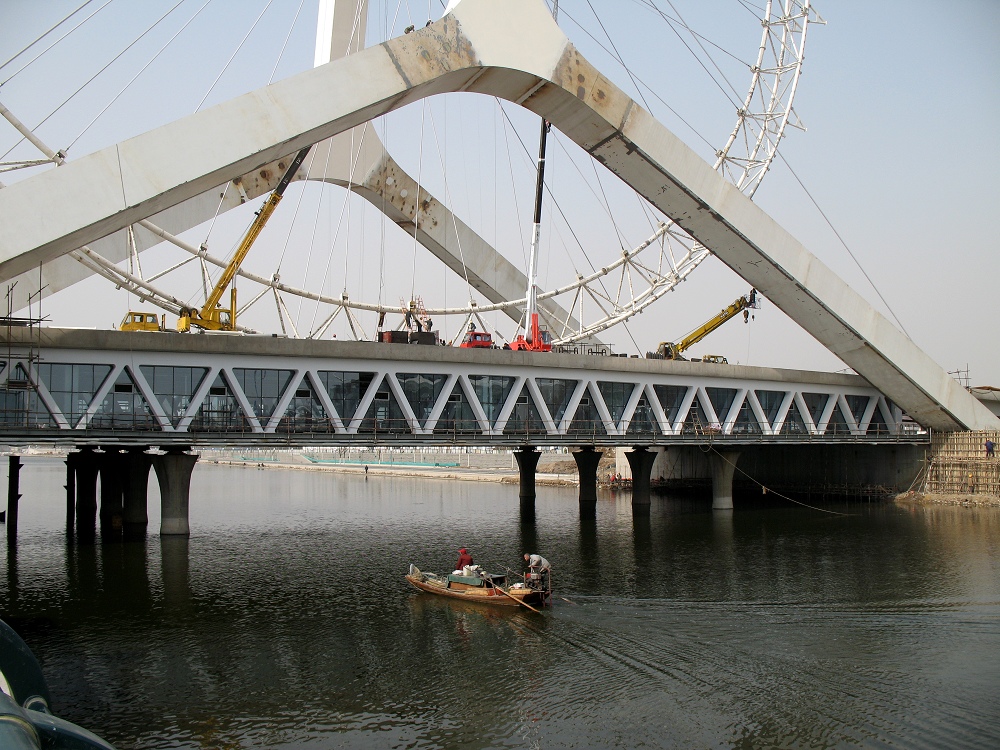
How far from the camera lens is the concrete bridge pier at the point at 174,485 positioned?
35875mm

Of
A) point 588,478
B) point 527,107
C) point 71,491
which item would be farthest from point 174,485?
point 588,478

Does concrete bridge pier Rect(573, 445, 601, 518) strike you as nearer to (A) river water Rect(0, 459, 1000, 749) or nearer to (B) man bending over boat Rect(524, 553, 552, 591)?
(A) river water Rect(0, 459, 1000, 749)

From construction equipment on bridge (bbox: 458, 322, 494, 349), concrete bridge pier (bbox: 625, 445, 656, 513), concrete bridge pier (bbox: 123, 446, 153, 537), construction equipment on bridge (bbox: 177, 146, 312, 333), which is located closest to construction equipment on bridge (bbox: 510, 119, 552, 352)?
construction equipment on bridge (bbox: 458, 322, 494, 349)

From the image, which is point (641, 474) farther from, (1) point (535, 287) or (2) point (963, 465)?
(2) point (963, 465)

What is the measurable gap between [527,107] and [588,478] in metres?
22.3

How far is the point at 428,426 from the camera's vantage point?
39688 millimetres

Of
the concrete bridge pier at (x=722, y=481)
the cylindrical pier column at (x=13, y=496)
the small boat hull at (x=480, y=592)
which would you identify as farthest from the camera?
the concrete bridge pier at (x=722, y=481)

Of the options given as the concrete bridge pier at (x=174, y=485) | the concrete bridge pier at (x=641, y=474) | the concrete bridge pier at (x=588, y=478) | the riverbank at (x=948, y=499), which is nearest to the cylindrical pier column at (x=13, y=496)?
the concrete bridge pier at (x=174, y=485)

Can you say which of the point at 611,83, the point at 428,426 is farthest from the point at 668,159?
the point at 428,426

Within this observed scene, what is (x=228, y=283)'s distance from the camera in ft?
155

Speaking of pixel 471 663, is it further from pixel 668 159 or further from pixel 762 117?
pixel 762 117

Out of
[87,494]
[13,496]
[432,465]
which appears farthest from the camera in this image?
[432,465]

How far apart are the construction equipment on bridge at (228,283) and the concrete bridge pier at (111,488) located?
8.12 m

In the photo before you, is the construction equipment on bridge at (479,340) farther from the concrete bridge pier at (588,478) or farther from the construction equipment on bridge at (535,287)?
the concrete bridge pier at (588,478)
